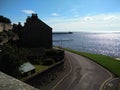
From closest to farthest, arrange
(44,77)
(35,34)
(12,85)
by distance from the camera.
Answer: (12,85) < (44,77) < (35,34)

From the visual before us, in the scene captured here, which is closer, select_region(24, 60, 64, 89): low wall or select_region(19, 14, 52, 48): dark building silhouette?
select_region(24, 60, 64, 89): low wall

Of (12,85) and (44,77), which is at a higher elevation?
(12,85)

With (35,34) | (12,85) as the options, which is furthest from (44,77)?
(35,34)

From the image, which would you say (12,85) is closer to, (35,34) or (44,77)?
(44,77)

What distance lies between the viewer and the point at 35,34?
6366cm

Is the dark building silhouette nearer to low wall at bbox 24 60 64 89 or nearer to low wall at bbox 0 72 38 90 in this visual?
low wall at bbox 24 60 64 89

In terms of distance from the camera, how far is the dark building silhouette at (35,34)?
62.7 m

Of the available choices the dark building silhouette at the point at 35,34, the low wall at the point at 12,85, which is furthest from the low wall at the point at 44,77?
the dark building silhouette at the point at 35,34

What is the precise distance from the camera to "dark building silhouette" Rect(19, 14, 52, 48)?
62.7m

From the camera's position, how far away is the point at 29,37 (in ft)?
209

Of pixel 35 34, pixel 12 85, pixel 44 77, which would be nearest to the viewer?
pixel 12 85

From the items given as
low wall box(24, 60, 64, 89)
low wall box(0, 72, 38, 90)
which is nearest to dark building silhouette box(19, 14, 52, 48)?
low wall box(24, 60, 64, 89)

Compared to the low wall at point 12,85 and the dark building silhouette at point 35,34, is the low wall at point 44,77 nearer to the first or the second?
the low wall at point 12,85

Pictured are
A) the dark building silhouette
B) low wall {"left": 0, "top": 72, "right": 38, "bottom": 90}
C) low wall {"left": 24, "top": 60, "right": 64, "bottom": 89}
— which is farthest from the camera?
the dark building silhouette
